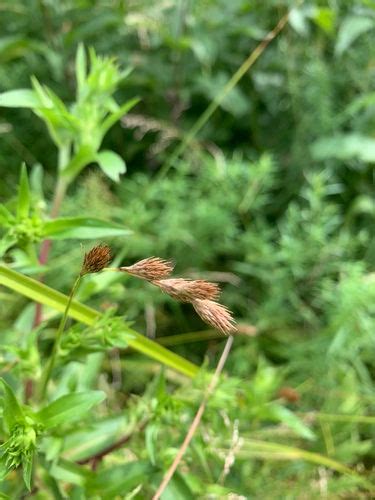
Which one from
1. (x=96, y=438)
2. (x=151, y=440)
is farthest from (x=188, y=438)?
(x=96, y=438)

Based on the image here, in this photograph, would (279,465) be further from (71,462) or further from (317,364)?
(71,462)

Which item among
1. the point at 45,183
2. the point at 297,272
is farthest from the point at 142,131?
the point at 297,272

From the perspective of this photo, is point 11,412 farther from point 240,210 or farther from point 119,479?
point 240,210

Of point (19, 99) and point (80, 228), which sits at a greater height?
point (19, 99)

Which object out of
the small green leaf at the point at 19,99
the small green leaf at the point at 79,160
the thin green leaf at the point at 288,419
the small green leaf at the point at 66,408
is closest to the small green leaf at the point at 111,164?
the small green leaf at the point at 79,160

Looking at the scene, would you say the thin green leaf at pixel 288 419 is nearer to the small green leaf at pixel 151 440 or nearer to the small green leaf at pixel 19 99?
the small green leaf at pixel 151 440

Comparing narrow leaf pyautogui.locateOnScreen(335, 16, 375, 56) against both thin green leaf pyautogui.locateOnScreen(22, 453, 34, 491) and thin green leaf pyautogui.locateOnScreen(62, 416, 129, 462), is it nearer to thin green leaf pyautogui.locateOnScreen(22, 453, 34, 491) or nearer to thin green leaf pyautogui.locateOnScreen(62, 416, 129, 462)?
thin green leaf pyautogui.locateOnScreen(62, 416, 129, 462)
